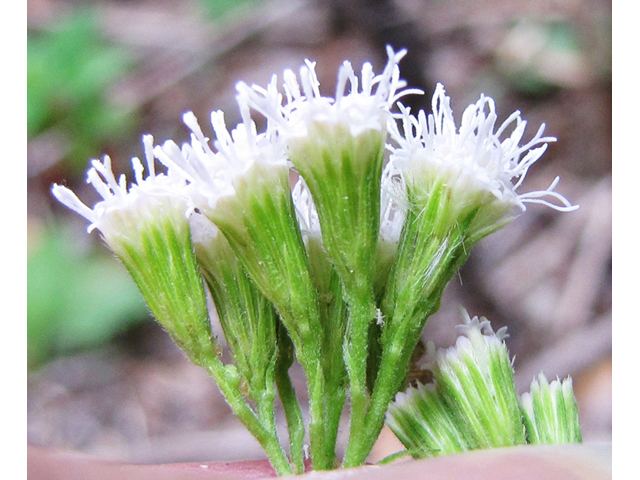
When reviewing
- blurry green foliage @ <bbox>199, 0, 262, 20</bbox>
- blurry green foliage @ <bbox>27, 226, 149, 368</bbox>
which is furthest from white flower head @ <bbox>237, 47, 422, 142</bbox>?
blurry green foliage @ <bbox>199, 0, 262, 20</bbox>

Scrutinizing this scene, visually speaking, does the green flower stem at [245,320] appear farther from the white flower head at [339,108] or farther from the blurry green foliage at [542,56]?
the blurry green foliage at [542,56]

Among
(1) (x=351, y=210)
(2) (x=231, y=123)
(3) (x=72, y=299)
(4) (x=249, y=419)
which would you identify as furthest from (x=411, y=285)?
(2) (x=231, y=123)

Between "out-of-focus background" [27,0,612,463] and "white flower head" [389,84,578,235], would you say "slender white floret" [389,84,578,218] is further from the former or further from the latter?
"out-of-focus background" [27,0,612,463]

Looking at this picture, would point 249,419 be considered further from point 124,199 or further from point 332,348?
point 124,199

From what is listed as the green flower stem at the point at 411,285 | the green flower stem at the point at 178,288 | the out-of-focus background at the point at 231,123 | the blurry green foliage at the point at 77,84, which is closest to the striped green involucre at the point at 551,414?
the green flower stem at the point at 411,285

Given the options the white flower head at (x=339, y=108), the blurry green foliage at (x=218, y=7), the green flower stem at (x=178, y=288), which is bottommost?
the green flower stem at (x=178, y=288)

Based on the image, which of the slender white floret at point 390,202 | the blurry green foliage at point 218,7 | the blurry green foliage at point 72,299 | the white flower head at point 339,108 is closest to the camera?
the white flower head at point 339,108

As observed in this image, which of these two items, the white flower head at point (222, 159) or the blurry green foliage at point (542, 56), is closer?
the white flower head at point (222, 159)
